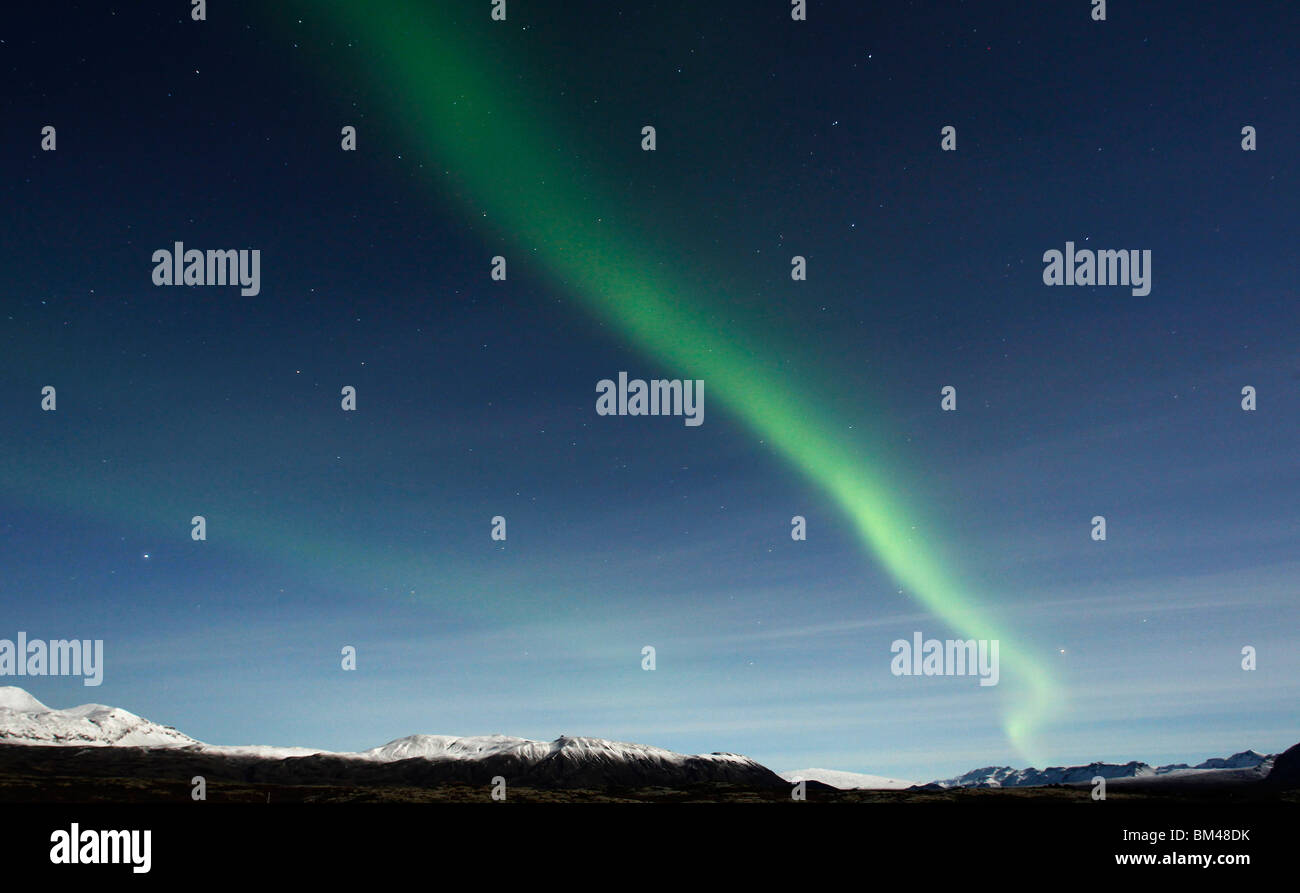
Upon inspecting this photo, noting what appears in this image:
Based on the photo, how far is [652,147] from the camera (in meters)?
61.4
